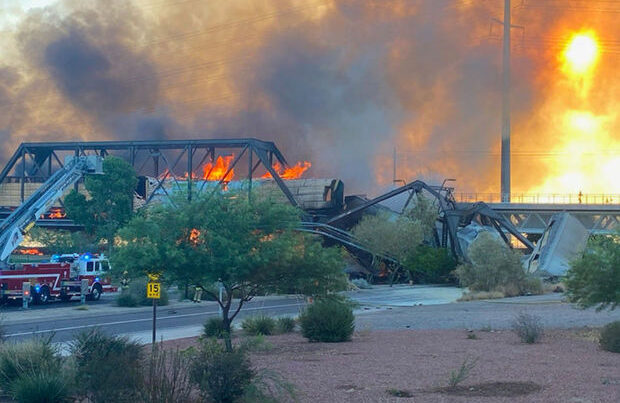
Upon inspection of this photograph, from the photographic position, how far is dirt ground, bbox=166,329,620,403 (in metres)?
14.2

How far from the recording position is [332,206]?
267 ft

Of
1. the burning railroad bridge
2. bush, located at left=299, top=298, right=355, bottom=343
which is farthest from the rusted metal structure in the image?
bush, located at left=299, top=298, right=355, bottom=343

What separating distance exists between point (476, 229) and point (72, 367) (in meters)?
61.9

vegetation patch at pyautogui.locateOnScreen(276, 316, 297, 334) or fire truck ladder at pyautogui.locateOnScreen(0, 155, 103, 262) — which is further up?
fire truck ladder at pyautogui.locateOnScreen(0, 155, 103, 262)

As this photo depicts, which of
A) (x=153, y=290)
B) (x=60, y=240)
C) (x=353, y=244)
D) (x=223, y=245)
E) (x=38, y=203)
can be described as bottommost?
(x=153, y=290)

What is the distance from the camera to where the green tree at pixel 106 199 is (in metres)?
78.9

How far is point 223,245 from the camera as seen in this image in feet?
69.8

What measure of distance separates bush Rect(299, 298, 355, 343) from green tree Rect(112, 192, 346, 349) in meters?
0.99

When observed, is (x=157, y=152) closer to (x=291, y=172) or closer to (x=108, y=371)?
(x=291, y=172)

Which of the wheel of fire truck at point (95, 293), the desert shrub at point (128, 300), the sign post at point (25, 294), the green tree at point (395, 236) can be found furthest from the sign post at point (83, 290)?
the green tree at point (395, 236)

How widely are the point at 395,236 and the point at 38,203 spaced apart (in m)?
33.4

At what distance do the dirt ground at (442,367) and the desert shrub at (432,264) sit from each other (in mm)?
44871

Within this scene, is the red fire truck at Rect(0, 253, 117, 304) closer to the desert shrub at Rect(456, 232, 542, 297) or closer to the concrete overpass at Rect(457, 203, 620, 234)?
the desert shrub at Rect(456, 232, 542, 297)

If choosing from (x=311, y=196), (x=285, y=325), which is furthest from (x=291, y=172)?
(x=285, y=325)
